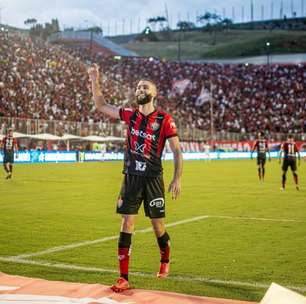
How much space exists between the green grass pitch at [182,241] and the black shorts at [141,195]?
0.86 meters

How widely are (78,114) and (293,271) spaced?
42878mm

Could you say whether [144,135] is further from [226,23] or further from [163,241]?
[226,23]

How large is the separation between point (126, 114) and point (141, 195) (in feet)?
3.15

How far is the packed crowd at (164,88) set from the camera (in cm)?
4688

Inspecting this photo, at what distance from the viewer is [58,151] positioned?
148 ft

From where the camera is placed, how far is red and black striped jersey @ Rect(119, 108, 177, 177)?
22.0 ft

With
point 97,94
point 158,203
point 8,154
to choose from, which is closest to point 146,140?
point 158,203

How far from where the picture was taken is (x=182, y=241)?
983 cm

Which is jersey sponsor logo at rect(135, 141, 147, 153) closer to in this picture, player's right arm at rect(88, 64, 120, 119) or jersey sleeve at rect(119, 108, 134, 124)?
jersey sleeve at rect(119, 108, 134, 124)

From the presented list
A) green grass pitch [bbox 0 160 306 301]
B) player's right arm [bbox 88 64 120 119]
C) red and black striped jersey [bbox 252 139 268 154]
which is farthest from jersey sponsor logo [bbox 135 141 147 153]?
red and black striped jersey [bbox 252 139 268 154]

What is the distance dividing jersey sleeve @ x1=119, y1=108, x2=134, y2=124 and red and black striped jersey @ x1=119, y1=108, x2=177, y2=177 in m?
0.03

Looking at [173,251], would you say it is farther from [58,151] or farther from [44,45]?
[44,45]

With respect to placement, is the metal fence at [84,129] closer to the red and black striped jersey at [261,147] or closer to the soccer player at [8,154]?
the soccer player at [8,154]

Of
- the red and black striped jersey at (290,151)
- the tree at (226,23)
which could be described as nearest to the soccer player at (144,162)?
the red and black striped jersey at (290,151)
